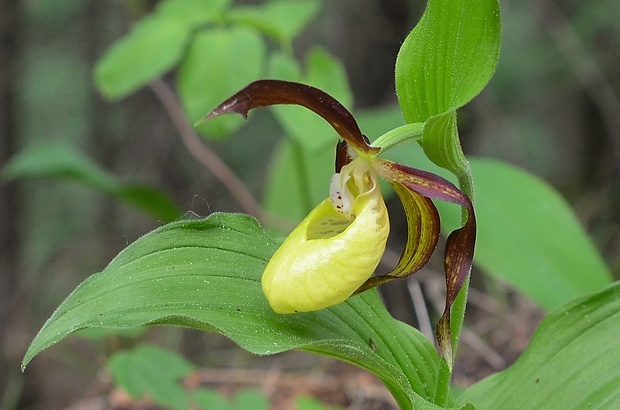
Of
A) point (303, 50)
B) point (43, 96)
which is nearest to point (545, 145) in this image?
point (303, 50)

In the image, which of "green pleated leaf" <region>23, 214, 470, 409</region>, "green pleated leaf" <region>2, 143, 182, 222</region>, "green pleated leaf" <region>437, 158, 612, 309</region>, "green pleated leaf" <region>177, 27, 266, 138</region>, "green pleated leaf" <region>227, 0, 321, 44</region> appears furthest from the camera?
"green pleated leaf" <region>2, 143, 182, 222</region>

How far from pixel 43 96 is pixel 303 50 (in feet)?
12.1

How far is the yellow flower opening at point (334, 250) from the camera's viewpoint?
0.81 m

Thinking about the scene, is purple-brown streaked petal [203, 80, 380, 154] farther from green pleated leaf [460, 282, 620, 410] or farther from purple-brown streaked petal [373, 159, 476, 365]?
green pleated leaf [460, 282, 620, 410]

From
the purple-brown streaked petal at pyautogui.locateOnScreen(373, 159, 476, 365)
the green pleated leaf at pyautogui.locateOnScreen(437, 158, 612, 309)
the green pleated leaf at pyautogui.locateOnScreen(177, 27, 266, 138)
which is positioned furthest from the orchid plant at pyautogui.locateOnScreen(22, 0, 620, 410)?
the green pleated leaf at pyautogui.locateOnScreen(177, 27, 266, 138)

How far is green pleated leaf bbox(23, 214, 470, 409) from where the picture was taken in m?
0.80

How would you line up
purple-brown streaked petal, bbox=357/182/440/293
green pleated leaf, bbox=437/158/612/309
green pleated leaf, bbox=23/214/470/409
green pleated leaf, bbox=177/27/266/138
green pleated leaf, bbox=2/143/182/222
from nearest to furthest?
green pleated leaf, bbox=23/214/470/409 < purple-brown streaked petal, bbox=357/182/440/293 < green pleated leaf, bbox=437/158/612/309 < green pleated leaf, bbox=177/27/266/138 < green pleated leaf, bbox=2/143/182/222

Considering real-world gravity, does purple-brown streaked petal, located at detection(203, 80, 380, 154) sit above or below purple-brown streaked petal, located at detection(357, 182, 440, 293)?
above

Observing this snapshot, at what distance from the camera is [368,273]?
0.85 meters

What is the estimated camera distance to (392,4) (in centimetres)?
330

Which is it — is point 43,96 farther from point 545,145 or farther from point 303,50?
point 545,145

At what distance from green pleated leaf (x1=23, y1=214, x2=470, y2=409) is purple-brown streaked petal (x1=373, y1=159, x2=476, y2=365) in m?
0.12

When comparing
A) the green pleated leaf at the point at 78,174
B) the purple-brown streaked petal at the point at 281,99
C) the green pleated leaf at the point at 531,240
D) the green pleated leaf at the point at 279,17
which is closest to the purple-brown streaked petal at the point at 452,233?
the purple-brown streaked petal at the point at 281,99

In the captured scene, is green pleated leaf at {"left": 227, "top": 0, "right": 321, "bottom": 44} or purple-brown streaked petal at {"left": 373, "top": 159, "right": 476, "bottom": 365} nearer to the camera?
purple-brown streaked petal at {"left": 373, "top": 159, "right": 476, "bottom": 365}
